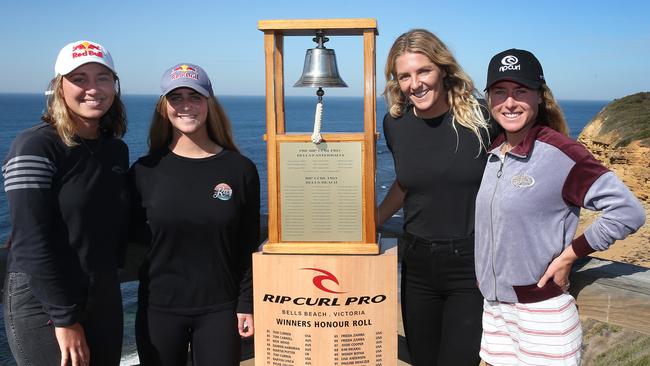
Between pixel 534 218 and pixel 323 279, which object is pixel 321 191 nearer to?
pixel 323 279

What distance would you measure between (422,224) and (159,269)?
1.68 metres

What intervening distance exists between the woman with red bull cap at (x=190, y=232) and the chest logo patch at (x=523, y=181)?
5.26ft

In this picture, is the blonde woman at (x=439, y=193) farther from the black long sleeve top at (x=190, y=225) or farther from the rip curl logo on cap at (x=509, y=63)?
the black long sleeve top at (x=190, y=225)

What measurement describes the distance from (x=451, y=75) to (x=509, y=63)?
22.3 inches

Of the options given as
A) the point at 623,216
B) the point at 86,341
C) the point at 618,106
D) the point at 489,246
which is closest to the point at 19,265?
the point at 86,341

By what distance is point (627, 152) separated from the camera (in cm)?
2916

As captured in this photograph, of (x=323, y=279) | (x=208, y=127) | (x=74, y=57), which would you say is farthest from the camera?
(x=208, y=127)

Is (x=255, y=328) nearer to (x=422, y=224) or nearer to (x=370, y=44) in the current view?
(x=422, y=224)

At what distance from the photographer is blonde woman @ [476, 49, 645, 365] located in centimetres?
299

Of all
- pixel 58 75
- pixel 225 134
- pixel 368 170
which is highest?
pixel 58 75

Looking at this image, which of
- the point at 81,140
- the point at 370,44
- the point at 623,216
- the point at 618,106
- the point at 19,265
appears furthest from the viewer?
the point at 618,106

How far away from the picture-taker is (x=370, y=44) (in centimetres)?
361

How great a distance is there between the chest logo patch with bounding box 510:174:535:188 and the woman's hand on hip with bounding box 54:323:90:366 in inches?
99.4

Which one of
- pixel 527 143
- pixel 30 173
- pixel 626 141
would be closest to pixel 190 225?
pixel 30 173
